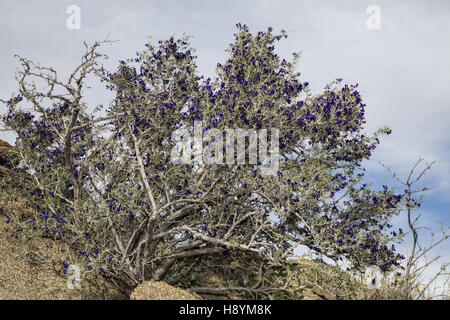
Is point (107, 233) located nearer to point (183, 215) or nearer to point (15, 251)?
point (183, 215)

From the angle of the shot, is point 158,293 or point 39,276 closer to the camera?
point 158,293

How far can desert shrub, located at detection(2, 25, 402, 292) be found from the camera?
41.3ft
